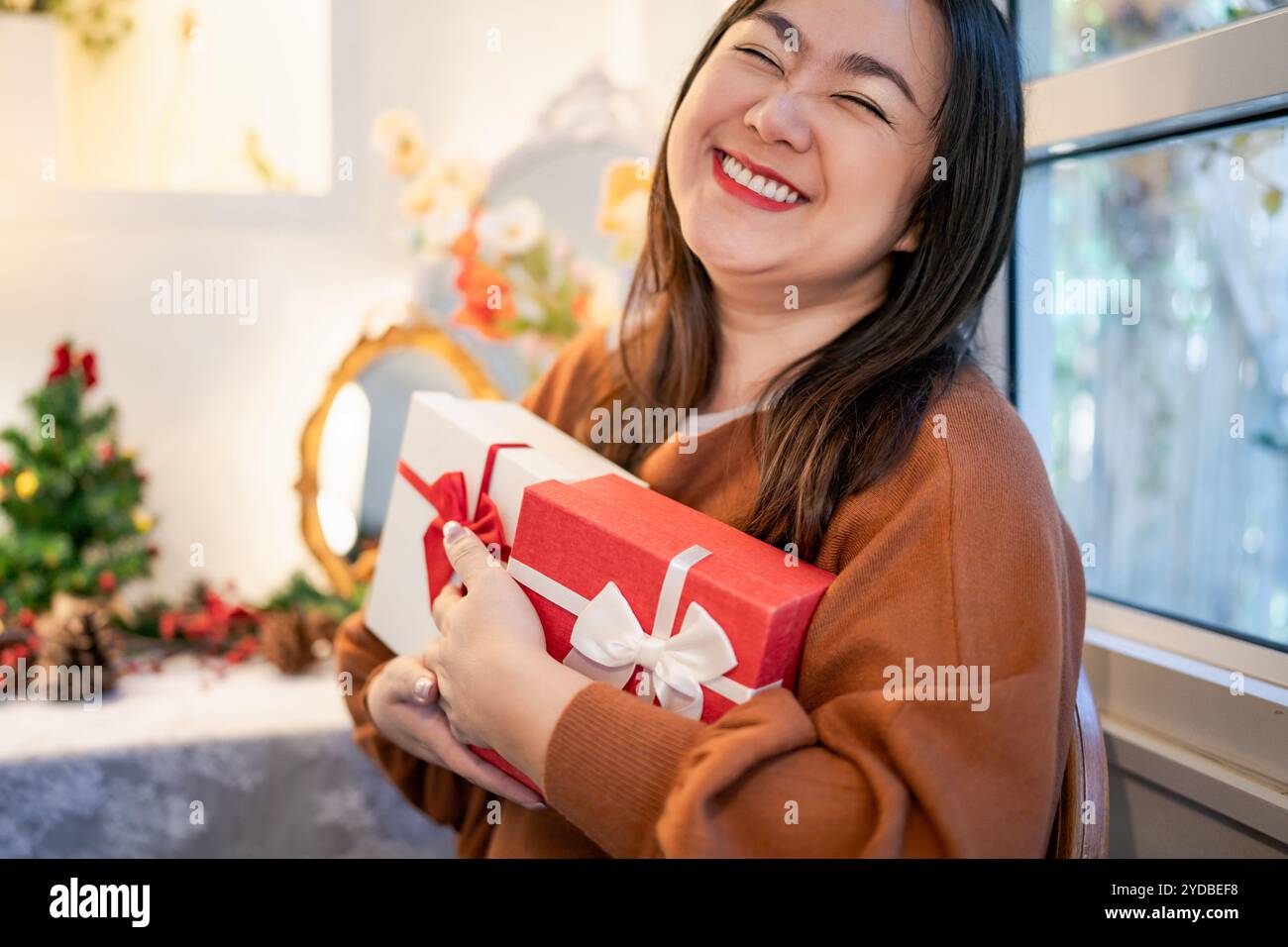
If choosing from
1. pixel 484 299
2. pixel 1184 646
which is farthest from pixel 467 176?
pixel 1184 646

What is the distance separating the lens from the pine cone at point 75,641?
4.76 feet

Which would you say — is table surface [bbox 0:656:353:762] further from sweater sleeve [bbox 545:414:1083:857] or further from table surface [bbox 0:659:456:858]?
sweater sleeve [bbox 545:414:1083:857]

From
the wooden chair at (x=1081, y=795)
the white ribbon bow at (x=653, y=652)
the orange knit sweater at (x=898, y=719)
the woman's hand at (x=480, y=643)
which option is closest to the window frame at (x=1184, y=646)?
the wooden chair at (x=1081, y=795)

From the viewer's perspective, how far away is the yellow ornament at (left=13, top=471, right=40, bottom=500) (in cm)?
149

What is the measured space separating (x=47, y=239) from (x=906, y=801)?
1680 millimetres

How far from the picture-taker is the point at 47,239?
1.66 m

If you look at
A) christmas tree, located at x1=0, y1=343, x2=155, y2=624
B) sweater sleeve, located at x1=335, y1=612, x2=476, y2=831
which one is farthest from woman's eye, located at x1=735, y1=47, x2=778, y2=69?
christmas tree, located at x1=0, y1=343, x2=155, y2=624

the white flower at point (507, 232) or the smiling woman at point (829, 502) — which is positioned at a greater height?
the white flower at point (507, 232)

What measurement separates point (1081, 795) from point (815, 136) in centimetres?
58

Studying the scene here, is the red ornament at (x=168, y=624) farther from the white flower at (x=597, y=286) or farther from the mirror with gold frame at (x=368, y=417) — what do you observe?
the white flower at (x=597, y=286)

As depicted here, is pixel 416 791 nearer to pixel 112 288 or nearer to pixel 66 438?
pixel 66 438

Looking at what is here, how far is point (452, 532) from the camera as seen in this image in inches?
33.7

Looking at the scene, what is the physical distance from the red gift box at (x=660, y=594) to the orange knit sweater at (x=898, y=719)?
3 cm
